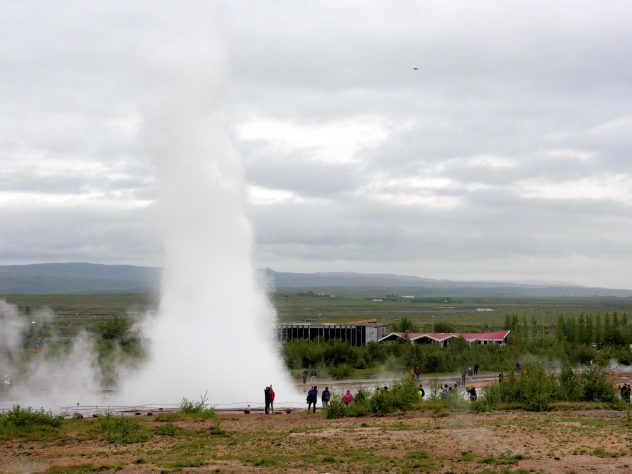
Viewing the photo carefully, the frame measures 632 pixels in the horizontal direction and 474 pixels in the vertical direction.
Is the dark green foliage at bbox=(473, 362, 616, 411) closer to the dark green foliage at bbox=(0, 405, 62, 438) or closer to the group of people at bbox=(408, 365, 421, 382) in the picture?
the group of people at bbox=(408, 365, 421, 382)

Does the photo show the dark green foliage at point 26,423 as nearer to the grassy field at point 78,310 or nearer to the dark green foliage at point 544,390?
the grassy field at point 78,310

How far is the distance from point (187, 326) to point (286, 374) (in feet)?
16.1

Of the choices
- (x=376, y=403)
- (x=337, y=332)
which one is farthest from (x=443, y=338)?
(x=376, y=403)

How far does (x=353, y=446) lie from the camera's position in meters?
20.2

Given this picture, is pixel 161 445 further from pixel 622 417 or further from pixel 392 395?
pixel 622 417

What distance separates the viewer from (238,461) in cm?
1877

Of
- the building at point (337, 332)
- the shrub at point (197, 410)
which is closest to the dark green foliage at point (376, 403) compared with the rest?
the shrub at point (197, 410)

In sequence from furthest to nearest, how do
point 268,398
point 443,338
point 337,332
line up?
point 337,332 < point 443,338 < point 268,398

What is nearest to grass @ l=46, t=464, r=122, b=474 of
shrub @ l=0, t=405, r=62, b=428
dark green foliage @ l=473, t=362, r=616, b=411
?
shrub @ l=0, t=405, r=62, b=428

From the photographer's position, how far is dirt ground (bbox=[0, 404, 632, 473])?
17.9 meters

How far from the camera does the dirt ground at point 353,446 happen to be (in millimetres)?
17891

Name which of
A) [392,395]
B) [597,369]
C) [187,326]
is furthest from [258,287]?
[597,369]

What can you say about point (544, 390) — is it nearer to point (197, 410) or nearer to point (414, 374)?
point (197, 410)

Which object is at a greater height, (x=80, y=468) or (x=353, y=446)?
(x=353, y=446)
